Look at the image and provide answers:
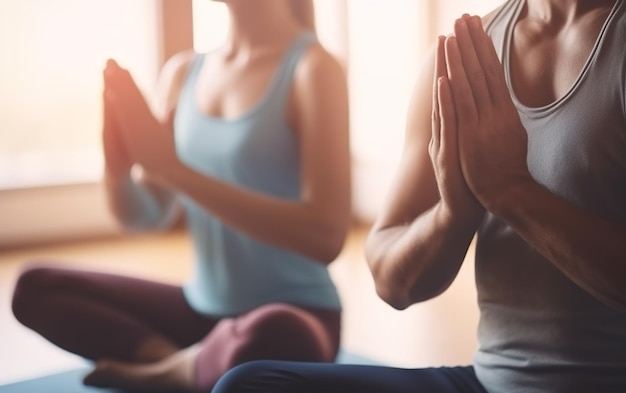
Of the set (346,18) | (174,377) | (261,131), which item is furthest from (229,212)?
(346,18)

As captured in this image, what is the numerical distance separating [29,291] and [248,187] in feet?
0.86

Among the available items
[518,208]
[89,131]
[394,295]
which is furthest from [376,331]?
[89,131]

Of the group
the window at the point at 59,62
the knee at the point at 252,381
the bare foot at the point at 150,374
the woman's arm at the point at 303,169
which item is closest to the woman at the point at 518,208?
the knee at the point at 252,381

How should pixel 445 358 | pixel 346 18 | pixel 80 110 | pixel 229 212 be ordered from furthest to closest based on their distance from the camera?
pixel 80 110
pixel 346 18
pixel 445 358
pixel 229 212

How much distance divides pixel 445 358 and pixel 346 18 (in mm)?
435

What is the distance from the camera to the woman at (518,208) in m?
0.49

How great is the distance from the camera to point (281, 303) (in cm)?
85

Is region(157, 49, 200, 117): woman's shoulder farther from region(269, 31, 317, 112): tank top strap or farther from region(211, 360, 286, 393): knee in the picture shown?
region(211, 360, 286, 393): knee

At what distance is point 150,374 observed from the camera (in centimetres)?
90

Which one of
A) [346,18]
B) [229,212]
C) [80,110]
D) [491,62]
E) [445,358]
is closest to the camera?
[491,62]

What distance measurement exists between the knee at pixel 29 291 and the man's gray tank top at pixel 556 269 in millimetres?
493

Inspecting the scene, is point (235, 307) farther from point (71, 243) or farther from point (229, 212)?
point (71, 243)

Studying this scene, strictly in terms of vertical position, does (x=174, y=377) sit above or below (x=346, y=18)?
below

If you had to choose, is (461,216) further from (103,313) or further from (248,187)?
(103,313)
